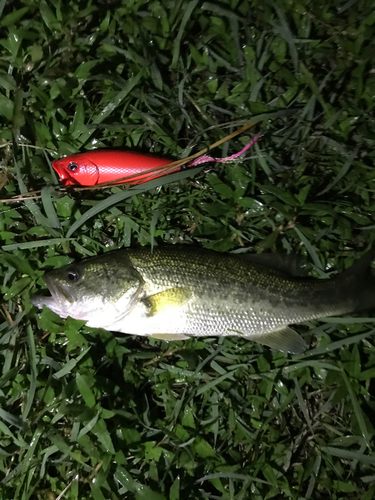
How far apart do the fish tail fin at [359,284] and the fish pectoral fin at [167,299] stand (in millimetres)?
1131

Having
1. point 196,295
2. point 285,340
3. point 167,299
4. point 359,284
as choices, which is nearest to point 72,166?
point 167,299

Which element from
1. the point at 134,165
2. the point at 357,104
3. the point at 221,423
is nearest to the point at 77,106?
the point at 134,165

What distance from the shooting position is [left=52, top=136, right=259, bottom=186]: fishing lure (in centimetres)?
241

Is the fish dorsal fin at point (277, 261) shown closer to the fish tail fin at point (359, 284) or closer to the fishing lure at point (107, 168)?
the fish tail fin at point (359, 284)

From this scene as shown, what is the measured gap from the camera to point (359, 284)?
2.46 m

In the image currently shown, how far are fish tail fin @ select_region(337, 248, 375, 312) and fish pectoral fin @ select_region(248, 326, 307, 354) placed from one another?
46 centimetres

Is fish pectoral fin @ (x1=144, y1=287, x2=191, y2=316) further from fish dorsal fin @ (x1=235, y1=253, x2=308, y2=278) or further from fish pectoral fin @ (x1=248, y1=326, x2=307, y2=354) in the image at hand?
fish pectoral fin @ (x1=248, y1=326, x2=307, y2=354)

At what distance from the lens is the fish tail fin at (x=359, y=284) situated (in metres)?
2.45

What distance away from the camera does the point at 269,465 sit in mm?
2492

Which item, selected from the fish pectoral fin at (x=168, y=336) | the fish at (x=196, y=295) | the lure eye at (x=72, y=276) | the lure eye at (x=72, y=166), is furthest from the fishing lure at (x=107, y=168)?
the fish pectoral fin at (x=168, y=336)

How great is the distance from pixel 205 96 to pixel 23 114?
1336 millimetres

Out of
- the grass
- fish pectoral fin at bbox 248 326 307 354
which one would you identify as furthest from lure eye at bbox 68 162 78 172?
fish pectoral fin at bbox 248 326 307 354

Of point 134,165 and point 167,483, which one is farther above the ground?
point 134,165

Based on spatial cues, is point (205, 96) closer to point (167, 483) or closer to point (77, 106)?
point (77, 106)
